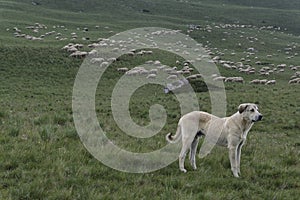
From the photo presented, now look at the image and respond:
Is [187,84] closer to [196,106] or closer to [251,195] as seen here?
[196,106]

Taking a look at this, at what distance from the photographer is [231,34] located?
6794 cm

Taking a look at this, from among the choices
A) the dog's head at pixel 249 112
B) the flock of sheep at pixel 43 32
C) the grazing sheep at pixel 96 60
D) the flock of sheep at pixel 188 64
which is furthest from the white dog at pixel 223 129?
the flock of sheep at pixel 43 32

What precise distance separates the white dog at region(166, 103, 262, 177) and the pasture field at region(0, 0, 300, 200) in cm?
42

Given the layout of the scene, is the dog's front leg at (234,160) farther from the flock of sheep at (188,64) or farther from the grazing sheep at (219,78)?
the grazing sheep at (219,78)

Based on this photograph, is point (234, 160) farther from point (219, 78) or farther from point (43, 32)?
point (43, 32)

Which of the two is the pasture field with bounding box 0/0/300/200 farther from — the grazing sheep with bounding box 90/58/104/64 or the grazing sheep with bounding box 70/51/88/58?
the grazing sheep with bounding box 90/58/104/64

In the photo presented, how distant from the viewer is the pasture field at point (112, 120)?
6773 millimetres

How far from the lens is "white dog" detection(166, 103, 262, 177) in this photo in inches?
323

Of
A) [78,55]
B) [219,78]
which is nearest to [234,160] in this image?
[219,78]

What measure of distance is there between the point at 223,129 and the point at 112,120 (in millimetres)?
7458

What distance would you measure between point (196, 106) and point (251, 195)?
48.4 ft

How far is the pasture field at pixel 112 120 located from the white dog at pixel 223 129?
1.37 feet

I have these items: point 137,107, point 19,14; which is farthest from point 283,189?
point 19,14

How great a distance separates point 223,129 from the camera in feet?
27.7
